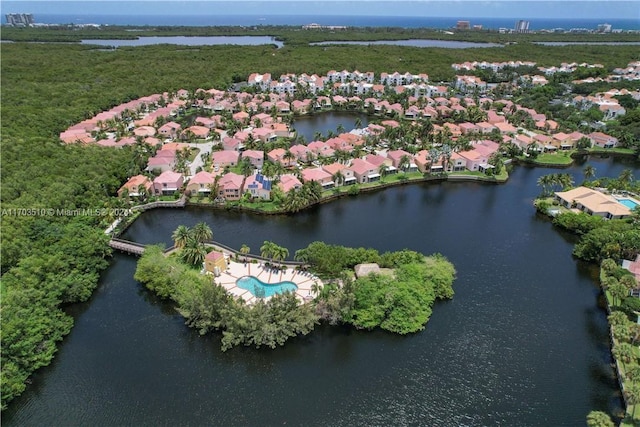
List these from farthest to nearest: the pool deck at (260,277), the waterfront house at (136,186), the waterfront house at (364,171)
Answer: the waterfront house at (364,171) < the waterfront house at (136,186) < the pool deck at (260,277)

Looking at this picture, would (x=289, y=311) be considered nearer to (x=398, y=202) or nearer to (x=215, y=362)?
(x=215, y=362)

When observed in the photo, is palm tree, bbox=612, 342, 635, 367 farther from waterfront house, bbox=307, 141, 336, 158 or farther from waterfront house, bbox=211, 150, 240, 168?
waterfront house, bbox=211, 150, 240, 168

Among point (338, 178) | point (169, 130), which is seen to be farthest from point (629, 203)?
point (169, 130)

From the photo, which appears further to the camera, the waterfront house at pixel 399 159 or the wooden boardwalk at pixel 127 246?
the waterfront house at pixel 399 159

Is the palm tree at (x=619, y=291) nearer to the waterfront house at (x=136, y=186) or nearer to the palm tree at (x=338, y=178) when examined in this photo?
the palm tree at (x=338, y=178)

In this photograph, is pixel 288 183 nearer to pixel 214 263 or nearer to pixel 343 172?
pixel 343 172

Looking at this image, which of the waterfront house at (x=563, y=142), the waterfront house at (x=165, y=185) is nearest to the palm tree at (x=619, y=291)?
the waterfront house at (x=563, y=142)
